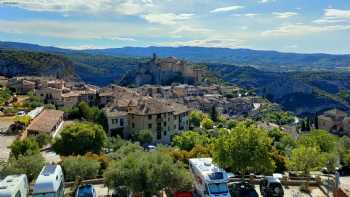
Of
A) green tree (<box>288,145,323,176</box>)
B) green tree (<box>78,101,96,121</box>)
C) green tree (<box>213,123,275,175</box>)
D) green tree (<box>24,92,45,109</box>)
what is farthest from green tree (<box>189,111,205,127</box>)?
green tree (<box>213,123,275,175</box>)

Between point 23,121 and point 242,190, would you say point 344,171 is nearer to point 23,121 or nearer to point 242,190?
point 242,190

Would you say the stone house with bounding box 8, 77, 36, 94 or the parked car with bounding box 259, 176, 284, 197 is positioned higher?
the parked car with bounding box 259, 176, 284, 197

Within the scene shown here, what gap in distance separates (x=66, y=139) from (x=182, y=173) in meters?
24.7

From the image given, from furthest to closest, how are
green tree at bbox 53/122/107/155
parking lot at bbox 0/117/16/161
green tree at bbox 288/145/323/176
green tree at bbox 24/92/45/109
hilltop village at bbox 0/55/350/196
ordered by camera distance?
green tree at bbox 24/92/45/109 < parking lot at bbox 0/117/16/161 < green tree at bbox 53/122/107/155 < green tree at bbox 288/145/323/176 < hilltop village at bbox 0/55/350/196

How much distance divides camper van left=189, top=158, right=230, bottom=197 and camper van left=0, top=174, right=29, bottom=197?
36.8ft

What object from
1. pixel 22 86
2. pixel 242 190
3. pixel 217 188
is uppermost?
pixel 217 188

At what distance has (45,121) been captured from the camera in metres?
71.1

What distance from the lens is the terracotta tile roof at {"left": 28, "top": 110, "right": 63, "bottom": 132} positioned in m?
66.8

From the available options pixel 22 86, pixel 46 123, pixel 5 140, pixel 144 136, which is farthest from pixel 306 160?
pixel 22 86

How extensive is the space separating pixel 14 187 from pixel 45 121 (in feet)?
156

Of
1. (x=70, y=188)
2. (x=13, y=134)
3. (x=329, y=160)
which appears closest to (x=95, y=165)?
(x=70, y=188)

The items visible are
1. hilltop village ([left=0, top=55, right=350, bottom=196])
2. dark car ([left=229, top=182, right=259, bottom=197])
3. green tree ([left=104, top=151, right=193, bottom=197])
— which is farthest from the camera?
dark car ([left=229, top=182, right=259, bottom=197])

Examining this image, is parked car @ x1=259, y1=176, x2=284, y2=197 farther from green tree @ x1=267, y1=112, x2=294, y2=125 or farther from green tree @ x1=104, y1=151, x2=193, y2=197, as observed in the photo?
green tree @ x1=267, y1=112, x2=294, y2=125

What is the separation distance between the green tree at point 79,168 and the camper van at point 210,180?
8486 mm
